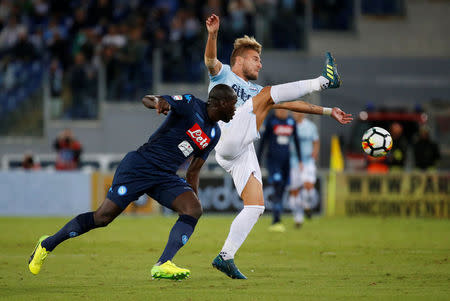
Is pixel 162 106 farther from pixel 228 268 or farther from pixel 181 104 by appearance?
pixel 228 268

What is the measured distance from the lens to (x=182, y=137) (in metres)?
8.19

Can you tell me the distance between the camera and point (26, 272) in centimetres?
927

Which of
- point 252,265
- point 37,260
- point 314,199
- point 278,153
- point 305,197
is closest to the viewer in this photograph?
point 37,260

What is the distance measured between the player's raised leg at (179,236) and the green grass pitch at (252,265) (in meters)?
0.12

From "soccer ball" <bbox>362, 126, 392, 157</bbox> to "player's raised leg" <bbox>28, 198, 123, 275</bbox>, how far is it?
326 cm

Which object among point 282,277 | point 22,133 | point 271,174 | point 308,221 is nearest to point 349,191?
point 308,221

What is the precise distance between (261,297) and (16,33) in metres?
18.8

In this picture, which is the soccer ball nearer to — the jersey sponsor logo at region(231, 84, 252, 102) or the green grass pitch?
the green grass pitch

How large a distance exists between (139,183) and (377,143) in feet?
10.7

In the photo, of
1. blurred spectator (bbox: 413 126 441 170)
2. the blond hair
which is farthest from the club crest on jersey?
blurred spectator (bbox: 413 126 441 170)

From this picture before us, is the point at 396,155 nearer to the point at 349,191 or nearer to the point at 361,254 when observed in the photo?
the point at 349,191

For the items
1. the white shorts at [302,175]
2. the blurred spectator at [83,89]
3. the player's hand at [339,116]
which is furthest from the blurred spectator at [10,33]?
the player's hand at [339,116]

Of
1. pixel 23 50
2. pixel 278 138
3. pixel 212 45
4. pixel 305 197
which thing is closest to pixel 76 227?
pixel 212 45

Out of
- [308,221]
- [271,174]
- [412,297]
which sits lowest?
[308,221]
